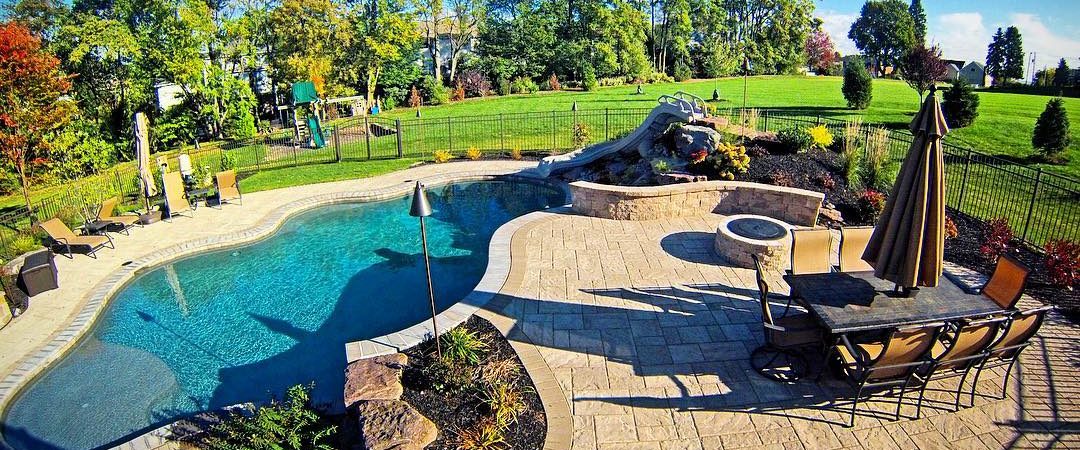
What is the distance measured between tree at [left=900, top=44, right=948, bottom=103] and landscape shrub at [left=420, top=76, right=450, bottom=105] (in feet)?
78.7

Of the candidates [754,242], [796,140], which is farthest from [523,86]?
[754,242]

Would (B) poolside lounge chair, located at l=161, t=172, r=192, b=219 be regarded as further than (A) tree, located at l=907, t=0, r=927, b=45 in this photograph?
No

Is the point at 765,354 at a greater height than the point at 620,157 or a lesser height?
lesser

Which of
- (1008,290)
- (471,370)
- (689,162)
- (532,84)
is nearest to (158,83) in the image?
(532,84)

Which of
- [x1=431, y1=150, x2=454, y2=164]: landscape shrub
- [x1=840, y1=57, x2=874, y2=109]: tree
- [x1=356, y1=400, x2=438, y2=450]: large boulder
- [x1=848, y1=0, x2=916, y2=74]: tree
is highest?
[x1=848, y1=0, x2=916, y2=74]: tree

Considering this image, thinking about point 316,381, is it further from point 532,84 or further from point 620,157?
point 532,84

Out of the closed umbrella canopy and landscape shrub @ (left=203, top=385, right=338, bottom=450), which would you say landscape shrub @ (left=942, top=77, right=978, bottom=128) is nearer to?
landscape shrub @ (left=203, top=385, right=338, bottom=450)

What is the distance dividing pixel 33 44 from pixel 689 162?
17437mm

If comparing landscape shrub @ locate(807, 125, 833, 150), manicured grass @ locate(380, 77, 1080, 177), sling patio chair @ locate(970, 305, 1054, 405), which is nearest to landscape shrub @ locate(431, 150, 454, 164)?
manicured grass @ locate(380, 77, 1080, 177)

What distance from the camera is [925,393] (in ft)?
19.8

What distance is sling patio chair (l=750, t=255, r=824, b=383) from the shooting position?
6.19 m

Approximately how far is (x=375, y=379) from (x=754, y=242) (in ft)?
19.6

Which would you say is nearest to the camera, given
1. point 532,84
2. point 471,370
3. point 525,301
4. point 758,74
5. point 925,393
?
point 925,393

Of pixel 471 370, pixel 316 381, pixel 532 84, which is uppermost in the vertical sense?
pixel 532 84
